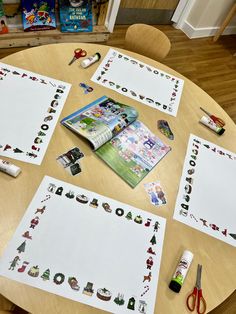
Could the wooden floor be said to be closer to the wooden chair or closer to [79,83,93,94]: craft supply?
the wooden chair

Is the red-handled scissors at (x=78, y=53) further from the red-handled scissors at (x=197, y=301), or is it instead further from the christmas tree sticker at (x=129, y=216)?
the red-handled scissors at (x=197, y=301)

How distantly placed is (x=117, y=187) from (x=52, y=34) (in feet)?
6.60

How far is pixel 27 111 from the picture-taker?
106 centimetres

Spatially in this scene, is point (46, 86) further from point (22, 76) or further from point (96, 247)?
point (96, 247)

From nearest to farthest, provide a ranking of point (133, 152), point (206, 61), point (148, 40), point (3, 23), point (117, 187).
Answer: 1. point (117, 187)
2. point (133, 152)
3. point (148, 40)
4. point (3, 23)
5. point (206, 61)

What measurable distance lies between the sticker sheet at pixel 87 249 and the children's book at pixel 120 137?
168 mm

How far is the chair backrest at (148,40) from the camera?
5.33 ft

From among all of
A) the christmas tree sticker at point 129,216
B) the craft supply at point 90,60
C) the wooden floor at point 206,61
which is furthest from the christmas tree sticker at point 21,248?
the wooden floor at point 206,61

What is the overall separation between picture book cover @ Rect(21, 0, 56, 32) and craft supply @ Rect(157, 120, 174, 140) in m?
1.78

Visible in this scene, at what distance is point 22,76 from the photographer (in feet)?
3.83

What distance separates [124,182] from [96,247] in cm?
27

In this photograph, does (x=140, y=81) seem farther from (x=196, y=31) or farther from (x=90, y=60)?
(x=196, y=31)

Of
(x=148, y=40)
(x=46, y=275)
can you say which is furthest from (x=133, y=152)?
(x=148, y=40)

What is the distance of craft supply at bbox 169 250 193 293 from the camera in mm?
797
